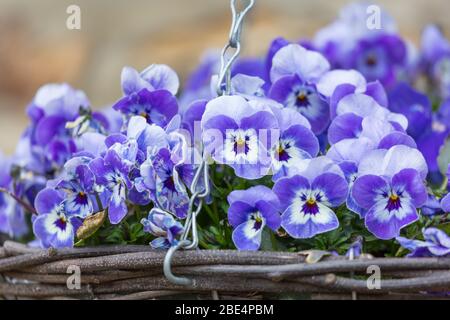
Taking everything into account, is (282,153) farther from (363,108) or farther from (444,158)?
(444,158)

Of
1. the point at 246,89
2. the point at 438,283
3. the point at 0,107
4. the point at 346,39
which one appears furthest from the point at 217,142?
the point at 0,107

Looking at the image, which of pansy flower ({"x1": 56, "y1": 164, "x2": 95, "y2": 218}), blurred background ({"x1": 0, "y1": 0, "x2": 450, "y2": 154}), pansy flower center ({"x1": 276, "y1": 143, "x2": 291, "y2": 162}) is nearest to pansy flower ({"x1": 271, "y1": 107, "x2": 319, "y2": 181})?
pansy flower center ({"x1": 276, "y1": 143, "x2": 291, "y2": 162})

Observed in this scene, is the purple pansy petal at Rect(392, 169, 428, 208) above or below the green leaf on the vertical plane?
below

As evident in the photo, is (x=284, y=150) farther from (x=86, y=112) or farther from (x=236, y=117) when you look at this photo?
(x=86, y=112)

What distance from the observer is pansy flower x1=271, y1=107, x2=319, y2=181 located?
822 mm

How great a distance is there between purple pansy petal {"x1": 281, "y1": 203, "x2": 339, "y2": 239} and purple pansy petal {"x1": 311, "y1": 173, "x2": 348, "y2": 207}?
1 cm

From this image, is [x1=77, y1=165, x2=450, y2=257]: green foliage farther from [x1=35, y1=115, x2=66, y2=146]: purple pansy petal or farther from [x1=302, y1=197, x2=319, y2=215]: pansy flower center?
[x1=35, y1=115, x2=66, y2=146]: purple pansy petal

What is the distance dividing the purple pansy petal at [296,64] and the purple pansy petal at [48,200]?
11.9 inches

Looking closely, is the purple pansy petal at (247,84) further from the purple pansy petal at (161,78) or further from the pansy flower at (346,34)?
the pansy flower at (346,34)

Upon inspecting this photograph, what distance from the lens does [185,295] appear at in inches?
32.3

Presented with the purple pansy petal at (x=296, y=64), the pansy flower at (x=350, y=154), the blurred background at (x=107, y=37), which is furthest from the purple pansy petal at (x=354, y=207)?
the blurred background at (x=107, y=37)

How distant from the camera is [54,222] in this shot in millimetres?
882

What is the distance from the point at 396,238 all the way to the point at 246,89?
0.27 metres

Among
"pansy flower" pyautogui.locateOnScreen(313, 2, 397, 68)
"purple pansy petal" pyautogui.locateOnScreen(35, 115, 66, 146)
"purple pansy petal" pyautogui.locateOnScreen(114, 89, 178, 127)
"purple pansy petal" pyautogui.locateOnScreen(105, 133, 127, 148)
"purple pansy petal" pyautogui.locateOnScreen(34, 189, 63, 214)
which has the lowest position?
"purple pansy petal" pyautogui.locateOnScreen(34, 189, 63, 214)
